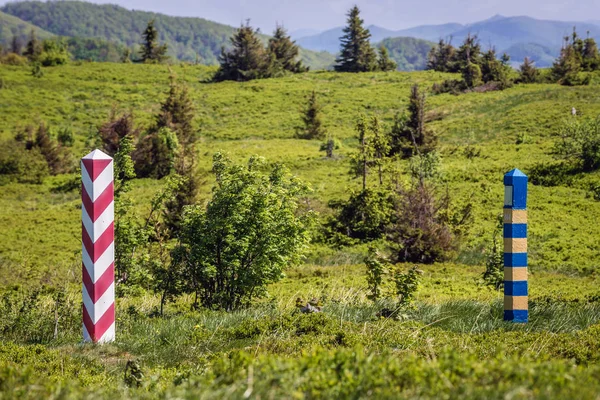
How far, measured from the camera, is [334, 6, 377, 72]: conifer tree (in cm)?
6266

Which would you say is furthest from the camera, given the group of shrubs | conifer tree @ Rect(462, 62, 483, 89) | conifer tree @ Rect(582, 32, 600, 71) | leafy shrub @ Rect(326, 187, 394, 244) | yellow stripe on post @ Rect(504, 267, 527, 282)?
conifer tree @ Rect(582, 32, 600, 71)

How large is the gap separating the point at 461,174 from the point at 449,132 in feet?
35.2

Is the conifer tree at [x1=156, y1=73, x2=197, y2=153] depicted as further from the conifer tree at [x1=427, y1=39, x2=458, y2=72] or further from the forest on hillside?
the conifer tree at [x1=427, y1=39, x2=458, y2=72]

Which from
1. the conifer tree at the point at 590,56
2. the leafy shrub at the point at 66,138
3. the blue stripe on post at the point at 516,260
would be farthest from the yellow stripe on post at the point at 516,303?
the conifer tree at the point at 590,56

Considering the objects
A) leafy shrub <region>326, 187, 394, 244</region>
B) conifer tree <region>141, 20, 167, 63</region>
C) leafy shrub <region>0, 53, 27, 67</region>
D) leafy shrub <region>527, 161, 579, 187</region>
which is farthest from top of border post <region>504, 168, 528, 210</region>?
conifer tree <region>141, 20, 167, 63</region>

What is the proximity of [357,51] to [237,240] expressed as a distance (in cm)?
5743

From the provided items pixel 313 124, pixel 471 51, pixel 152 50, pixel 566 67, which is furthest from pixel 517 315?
pixel 152 50

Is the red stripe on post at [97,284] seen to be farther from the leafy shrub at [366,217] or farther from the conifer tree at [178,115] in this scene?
the conifer tree at [178,115]

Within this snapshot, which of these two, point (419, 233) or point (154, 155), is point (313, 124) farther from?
point (419, 233)

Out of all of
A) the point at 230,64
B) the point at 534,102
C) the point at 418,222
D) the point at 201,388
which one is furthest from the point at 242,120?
the point at 201,388

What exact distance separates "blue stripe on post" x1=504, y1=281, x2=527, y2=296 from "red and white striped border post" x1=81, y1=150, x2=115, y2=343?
4063mm

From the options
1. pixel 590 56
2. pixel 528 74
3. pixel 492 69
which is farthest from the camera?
pixel 590 56

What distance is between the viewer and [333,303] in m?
7.64

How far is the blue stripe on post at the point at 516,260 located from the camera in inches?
258
